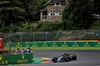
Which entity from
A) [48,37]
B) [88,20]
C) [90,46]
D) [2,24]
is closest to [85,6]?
[88,20]

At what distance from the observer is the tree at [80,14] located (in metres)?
55.2

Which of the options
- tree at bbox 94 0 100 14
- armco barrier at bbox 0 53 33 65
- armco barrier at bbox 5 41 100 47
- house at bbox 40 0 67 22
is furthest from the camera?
house at bbox 40 0 67 22

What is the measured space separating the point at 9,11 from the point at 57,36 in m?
25.6

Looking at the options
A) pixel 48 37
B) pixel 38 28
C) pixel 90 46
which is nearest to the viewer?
pixel 90 46

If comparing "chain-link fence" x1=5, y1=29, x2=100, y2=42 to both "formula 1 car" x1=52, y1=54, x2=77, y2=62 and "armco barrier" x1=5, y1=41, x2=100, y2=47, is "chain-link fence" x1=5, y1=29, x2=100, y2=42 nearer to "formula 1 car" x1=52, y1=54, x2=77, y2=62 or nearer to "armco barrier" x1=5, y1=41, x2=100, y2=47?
"armco barrier" x1=5, y1=41, x2=100, y2=47

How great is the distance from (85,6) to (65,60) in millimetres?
34309

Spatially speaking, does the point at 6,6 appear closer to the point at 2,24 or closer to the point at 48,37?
the point at 2,24

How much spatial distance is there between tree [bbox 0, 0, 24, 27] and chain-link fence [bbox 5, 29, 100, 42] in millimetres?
20115

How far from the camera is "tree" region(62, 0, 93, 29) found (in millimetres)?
55188

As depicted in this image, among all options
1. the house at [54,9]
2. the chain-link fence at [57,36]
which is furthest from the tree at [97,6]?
the chain-link fence at [57,36]

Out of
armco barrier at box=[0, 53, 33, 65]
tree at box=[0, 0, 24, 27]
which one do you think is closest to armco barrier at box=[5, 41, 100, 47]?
armco barrier at box=[0, 53, 33, 65]

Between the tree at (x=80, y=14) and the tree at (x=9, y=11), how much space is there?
17504 millimetres

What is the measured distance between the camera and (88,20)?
56.5 meters

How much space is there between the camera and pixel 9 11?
225 feet
